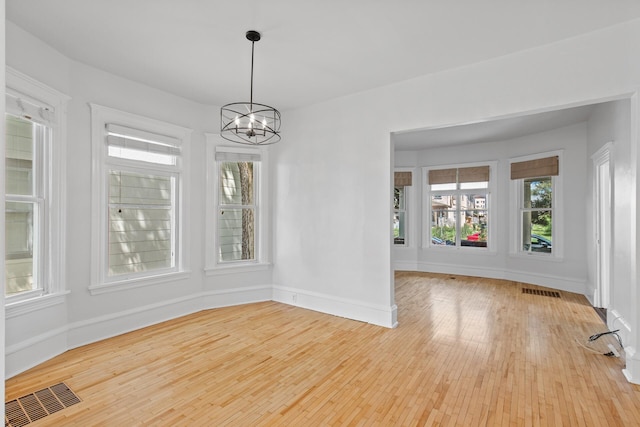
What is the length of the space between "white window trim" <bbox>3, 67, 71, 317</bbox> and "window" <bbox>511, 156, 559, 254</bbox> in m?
7.47

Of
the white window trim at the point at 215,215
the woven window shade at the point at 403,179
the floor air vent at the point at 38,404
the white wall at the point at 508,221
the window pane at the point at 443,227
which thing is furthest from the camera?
the woven window shade at the point at 403,179

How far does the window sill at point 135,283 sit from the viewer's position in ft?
12.2

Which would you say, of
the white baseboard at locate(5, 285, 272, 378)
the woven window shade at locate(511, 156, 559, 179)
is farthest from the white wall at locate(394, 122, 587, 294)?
the white baseboard at locate(5, 285, 272, 378)

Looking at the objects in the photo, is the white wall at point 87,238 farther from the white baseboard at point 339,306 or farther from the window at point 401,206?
the window at point 401,206

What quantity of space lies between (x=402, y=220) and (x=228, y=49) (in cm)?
608

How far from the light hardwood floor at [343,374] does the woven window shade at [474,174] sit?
3569 mm

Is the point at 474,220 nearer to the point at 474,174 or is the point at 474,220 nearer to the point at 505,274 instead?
the point at 474,174

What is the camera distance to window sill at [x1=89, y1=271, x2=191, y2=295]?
371cm

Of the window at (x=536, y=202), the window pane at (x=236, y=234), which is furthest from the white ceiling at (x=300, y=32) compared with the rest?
the window at (x=536, y=202)

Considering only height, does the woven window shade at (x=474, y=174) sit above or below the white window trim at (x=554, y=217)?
above

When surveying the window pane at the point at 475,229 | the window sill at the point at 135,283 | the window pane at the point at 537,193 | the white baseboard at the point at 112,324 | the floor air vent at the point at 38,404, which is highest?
the window pane at the point at 537,193

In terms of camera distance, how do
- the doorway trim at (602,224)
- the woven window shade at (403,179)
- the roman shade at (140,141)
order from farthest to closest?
the woven window shade at (403,179)
the doorway trim at (602,224)
the roman shade at (140,141)

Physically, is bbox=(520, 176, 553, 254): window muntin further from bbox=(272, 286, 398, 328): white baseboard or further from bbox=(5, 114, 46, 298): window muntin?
bbox=(5, 114, 46, 298): window muntin

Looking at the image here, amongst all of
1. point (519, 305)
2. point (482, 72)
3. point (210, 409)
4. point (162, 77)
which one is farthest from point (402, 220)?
point (210, 409)
